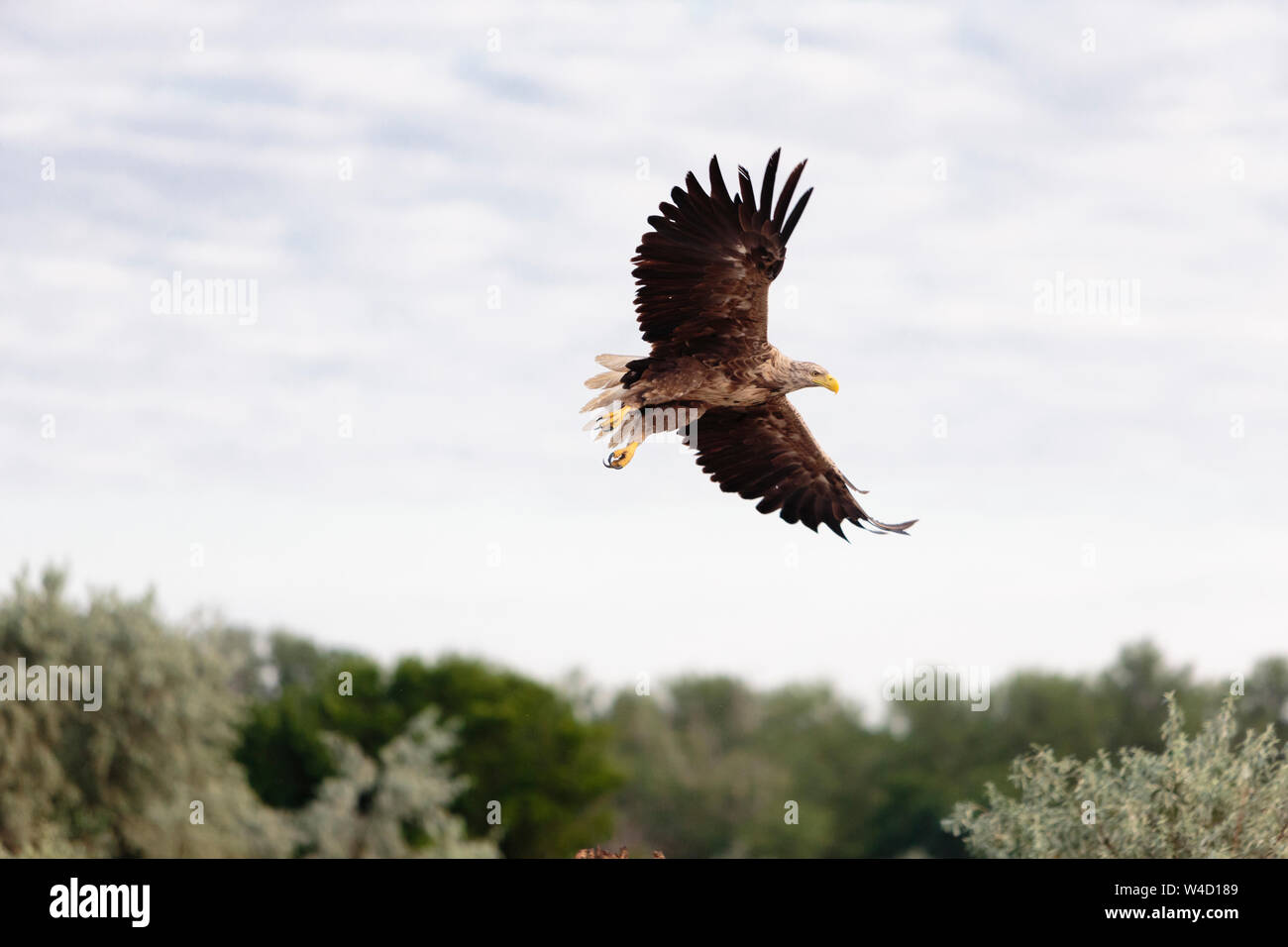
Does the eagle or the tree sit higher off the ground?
the eagle

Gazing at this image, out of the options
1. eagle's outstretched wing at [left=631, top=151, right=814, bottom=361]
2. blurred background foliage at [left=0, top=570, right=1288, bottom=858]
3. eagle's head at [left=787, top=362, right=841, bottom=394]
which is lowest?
blurred background foliage at [left=0, top=570, right=1288, bottom=858]

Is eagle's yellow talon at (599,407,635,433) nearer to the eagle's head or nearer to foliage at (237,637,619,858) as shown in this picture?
the eagle's head

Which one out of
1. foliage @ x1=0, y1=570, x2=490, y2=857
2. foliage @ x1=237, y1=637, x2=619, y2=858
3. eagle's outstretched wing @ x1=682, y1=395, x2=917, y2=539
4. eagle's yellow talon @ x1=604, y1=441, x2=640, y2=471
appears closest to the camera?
eagle's yellow talon @ x1=604, y1=441, x2=640, y2=471

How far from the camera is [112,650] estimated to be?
33.5 metres

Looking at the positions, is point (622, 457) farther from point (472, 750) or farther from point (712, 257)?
point (472, 750)

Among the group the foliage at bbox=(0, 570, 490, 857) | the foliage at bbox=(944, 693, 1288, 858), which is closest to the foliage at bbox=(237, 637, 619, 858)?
the foliage at bbox=(0, 570, 490, 857)

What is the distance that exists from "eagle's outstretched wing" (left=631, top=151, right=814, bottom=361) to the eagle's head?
0.66m

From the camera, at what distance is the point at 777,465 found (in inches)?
530

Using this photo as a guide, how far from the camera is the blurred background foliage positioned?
32.4 metres

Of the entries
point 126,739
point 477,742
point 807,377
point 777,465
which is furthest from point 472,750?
point 807,377

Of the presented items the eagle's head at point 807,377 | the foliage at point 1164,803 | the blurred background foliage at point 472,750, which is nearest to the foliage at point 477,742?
the blurred background foliage at point 472,750

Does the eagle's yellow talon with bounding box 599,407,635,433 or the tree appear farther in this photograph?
the tree

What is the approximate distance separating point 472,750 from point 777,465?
5357 cm
